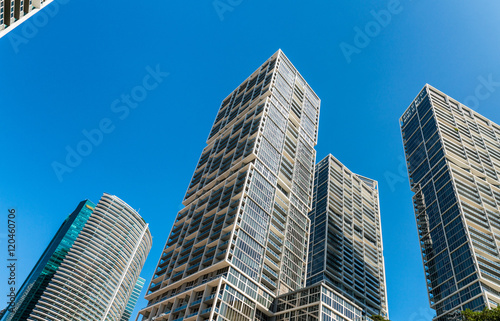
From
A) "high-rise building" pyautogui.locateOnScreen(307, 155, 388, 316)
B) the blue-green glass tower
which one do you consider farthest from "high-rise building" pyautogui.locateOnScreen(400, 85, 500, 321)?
the blue-green glass tower

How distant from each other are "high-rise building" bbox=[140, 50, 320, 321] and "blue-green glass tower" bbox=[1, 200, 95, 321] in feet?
321

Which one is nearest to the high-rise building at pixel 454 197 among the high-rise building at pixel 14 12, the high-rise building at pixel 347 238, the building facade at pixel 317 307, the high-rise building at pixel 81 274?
the high-rise building at pixel 347 238

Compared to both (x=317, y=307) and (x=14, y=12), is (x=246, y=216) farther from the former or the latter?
(x=14, y=12)

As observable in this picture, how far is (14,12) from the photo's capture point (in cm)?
7412

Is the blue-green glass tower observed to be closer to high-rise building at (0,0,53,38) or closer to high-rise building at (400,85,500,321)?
high-rise building at (0,0,53,38)

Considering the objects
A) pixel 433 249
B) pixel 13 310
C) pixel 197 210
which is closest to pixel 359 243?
pixel 433 249

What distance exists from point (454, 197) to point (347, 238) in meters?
43.5

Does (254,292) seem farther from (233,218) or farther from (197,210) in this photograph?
(197,210)

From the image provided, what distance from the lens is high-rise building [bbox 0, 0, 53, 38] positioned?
71.6 m

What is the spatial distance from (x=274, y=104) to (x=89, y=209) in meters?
125

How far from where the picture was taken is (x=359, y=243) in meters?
154

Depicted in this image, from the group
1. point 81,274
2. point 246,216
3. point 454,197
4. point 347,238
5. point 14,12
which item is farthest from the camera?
point 81,274

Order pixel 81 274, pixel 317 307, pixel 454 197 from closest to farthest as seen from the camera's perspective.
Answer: pixel 317 307 < pixel 454 197 < pixel 81 274

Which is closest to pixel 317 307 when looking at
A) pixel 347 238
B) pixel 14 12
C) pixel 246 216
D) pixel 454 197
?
pixel 246 216
